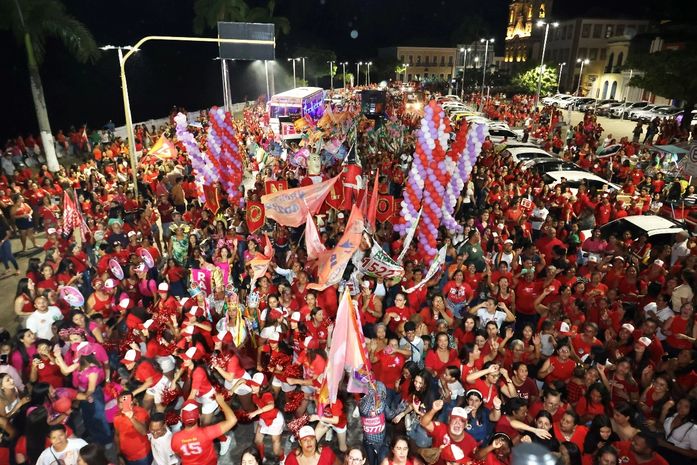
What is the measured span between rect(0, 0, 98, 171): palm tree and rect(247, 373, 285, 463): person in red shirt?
20.3m

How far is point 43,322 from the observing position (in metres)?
6.90

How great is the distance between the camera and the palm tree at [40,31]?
20.7 meters

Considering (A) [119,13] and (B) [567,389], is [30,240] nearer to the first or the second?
(B) [567,389]

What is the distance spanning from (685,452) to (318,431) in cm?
396

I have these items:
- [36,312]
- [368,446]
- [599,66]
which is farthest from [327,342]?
[599,66]

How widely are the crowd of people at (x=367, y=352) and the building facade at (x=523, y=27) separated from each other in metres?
82.8

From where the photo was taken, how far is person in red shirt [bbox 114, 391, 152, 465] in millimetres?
5133

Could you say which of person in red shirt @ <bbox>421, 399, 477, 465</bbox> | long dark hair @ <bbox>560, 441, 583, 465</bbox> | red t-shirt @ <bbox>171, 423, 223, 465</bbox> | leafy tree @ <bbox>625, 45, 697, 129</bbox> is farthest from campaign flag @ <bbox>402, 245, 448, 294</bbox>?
leafy tree @ <bbox>625, 45, 697, 129</bbox>

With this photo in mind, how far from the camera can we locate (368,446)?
5617mm

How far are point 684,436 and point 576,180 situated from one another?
1258cm

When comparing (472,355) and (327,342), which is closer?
(472,355)

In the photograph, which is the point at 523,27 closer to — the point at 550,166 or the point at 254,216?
the point at 550,166

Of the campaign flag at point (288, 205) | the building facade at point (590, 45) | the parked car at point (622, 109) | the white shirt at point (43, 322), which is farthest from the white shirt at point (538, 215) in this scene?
the building facade at point (590, 45)

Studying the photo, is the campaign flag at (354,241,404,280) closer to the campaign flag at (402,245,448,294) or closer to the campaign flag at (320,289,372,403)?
the campaign flag at (402,245,448,294)
